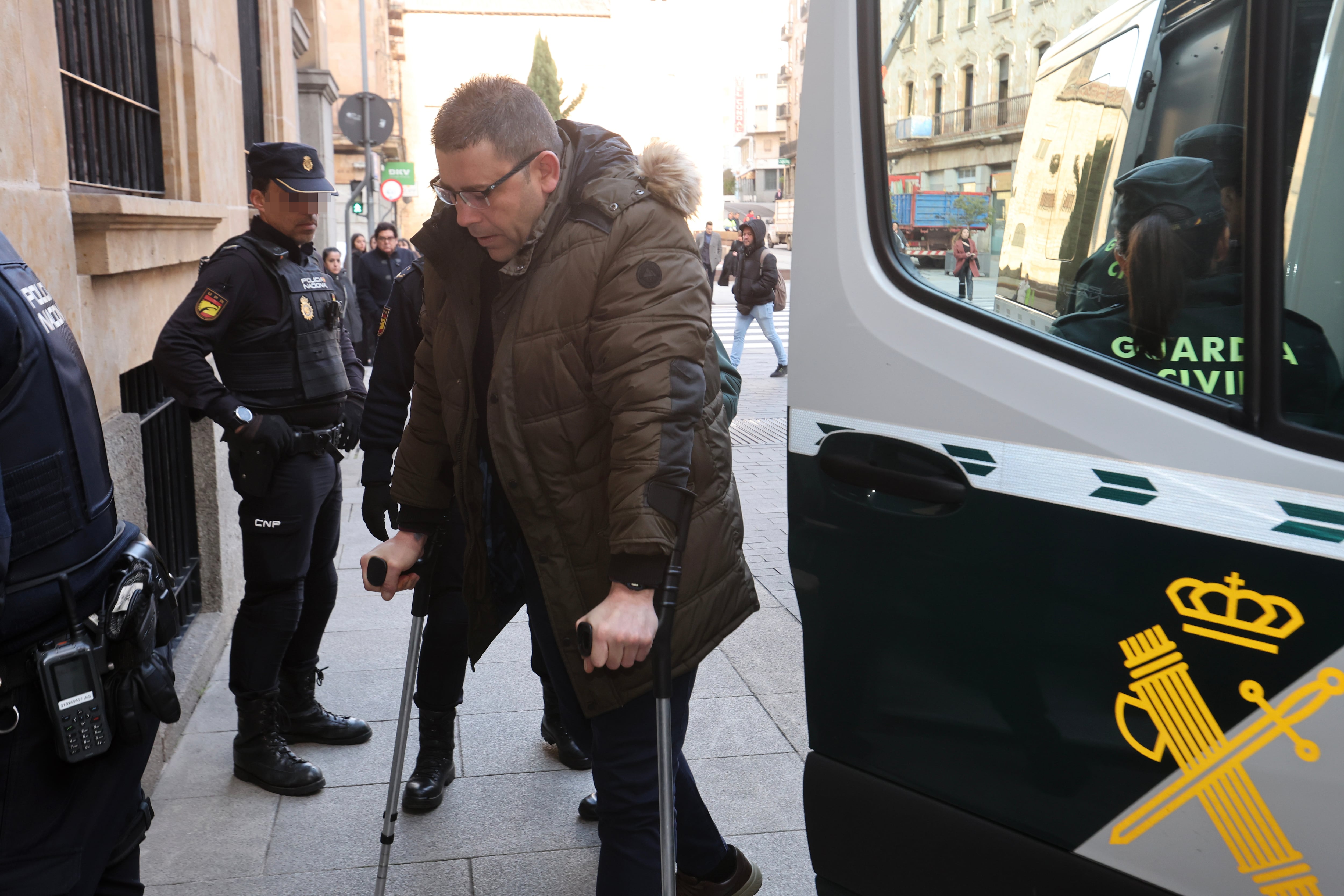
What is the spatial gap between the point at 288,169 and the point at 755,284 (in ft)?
35.7

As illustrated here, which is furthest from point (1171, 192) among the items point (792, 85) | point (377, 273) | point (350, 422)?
point (792, 85)

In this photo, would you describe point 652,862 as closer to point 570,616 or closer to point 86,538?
point 570,616

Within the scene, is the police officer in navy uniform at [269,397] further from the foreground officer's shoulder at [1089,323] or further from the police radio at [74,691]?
the foreground officer's shoulder at [1089,323]

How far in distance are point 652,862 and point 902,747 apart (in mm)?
664

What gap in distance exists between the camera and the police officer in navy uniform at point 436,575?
3207 mm

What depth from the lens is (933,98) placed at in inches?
76.7

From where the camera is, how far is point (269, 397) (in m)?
3.65

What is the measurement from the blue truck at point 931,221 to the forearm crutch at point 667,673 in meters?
0.63

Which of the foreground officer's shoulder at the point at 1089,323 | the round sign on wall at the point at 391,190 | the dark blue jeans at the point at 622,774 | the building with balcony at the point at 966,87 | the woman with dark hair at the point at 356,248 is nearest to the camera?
the foreground officer's shoulder at the point at 1089,323

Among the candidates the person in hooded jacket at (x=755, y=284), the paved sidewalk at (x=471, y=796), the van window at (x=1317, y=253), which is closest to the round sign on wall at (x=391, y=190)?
the person in hooded jacket at (x=755, y=284)

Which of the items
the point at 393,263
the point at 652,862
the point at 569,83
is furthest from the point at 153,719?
the point at 569,83

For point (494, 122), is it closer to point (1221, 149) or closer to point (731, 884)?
point (1221, 149)

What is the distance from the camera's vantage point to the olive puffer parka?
6.94 feet

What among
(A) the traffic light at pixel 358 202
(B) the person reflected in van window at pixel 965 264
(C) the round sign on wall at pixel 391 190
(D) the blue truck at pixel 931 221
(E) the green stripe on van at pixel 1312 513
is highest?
(C) the round sign on wall at pixel 391 190
